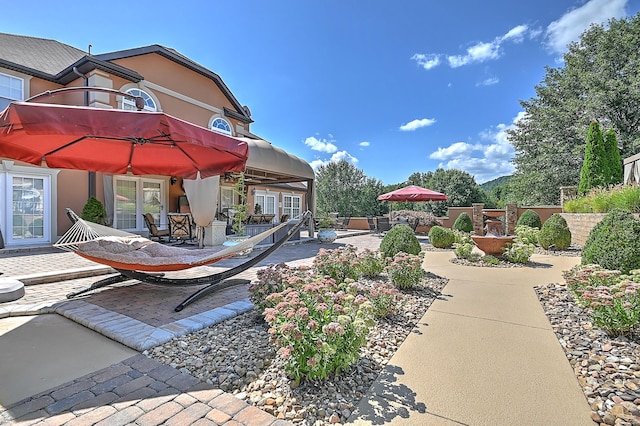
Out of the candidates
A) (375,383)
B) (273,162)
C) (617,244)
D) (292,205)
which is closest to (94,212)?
(273,162)

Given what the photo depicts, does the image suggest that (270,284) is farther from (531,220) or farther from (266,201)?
(266,201)

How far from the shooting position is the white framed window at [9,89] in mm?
8484

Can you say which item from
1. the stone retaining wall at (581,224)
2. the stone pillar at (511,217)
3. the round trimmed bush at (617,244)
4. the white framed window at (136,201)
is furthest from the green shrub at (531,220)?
the white framed window at (136,201)

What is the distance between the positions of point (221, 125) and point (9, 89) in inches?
262

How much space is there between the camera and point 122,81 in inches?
389

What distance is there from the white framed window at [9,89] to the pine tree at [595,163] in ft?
60.0

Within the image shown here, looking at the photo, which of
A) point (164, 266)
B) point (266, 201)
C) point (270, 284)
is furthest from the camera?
point (266, 201)

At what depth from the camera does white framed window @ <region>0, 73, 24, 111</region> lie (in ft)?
27.8

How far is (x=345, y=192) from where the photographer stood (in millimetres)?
27047

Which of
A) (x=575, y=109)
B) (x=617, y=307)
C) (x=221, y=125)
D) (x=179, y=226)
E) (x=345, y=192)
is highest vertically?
(x=575, y=109)

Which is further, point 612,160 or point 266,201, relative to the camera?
point 266,201

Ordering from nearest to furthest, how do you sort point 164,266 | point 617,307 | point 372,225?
point 617,307
point 164,266
point 372,225

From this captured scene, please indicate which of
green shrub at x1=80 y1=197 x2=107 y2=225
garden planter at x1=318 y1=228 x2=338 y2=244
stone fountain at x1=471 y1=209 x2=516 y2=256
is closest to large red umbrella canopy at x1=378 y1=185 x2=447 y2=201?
garden planter at x1=318 y1=228 x2=338 y2=244

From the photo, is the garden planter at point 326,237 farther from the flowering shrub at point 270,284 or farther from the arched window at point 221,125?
the flowering shrub at point 270,284
